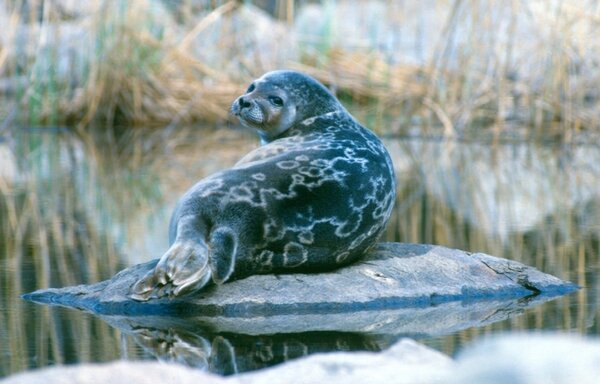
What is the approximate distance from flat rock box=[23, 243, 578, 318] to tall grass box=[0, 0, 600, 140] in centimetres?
649

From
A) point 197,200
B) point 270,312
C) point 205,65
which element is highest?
point 205,65

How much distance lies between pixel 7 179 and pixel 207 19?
4.82 m

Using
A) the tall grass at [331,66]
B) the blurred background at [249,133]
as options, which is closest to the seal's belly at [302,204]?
Answer: the blurred background at [249,133]

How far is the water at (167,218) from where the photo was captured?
158 inches

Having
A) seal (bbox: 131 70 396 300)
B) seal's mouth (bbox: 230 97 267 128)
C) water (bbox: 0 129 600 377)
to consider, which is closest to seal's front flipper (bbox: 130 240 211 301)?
seal (bbox: 131 70 396 300)

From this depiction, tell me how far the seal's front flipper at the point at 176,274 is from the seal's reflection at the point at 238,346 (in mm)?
231

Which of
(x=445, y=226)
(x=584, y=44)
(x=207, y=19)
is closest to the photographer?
(x=445, y=226)

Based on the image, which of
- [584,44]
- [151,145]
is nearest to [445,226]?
[584,44]

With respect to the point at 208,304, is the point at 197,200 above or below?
above

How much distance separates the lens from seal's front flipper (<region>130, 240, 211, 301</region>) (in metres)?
4.40

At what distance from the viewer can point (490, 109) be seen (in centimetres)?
1311

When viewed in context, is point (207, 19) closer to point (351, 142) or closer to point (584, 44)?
point (584, 44)

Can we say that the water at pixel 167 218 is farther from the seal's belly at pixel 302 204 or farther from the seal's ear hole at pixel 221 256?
the seal's belly at pixel 302 204

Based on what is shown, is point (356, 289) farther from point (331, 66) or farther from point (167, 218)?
point (331, 66)
